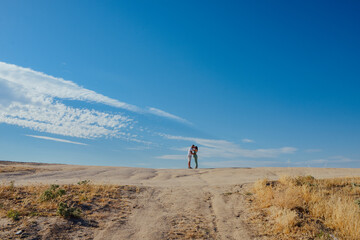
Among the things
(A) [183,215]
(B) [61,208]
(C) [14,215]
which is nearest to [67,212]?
(B) [61,208]

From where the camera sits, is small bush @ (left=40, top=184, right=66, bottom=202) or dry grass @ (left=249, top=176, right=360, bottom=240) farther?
small bush @ (left=40, top=184, right=66, bottom=202)

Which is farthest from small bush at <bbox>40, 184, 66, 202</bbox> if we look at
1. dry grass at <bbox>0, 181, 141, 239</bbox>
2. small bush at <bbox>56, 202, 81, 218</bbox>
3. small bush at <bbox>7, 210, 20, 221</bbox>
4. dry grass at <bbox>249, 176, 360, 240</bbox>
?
dry grass at <bbox>249, 176, 360, 240</bbox>

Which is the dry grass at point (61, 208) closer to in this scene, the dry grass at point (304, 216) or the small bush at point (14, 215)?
the small bush at point (14, 215)

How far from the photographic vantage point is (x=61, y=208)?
8781 mm

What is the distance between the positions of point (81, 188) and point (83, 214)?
3.07m

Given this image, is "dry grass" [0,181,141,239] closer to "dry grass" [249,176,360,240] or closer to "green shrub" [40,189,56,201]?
"green shrub" [40,189,56,201]

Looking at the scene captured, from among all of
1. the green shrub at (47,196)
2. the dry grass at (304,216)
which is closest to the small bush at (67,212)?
the green shrub at (47,196)

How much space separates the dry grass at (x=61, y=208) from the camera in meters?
7.84

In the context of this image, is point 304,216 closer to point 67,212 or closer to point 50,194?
point 67,212

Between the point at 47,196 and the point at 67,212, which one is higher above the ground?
the point at 47,196

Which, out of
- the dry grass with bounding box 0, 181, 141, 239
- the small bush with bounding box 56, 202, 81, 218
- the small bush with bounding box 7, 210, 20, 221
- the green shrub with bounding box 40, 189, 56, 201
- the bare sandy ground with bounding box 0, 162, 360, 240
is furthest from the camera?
the green shrub with bounding box 40, 189, 56, 201

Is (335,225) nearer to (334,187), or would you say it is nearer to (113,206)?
(334,187)

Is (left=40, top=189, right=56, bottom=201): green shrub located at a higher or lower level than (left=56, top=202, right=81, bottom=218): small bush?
higher

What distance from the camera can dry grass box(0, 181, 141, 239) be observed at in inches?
309
